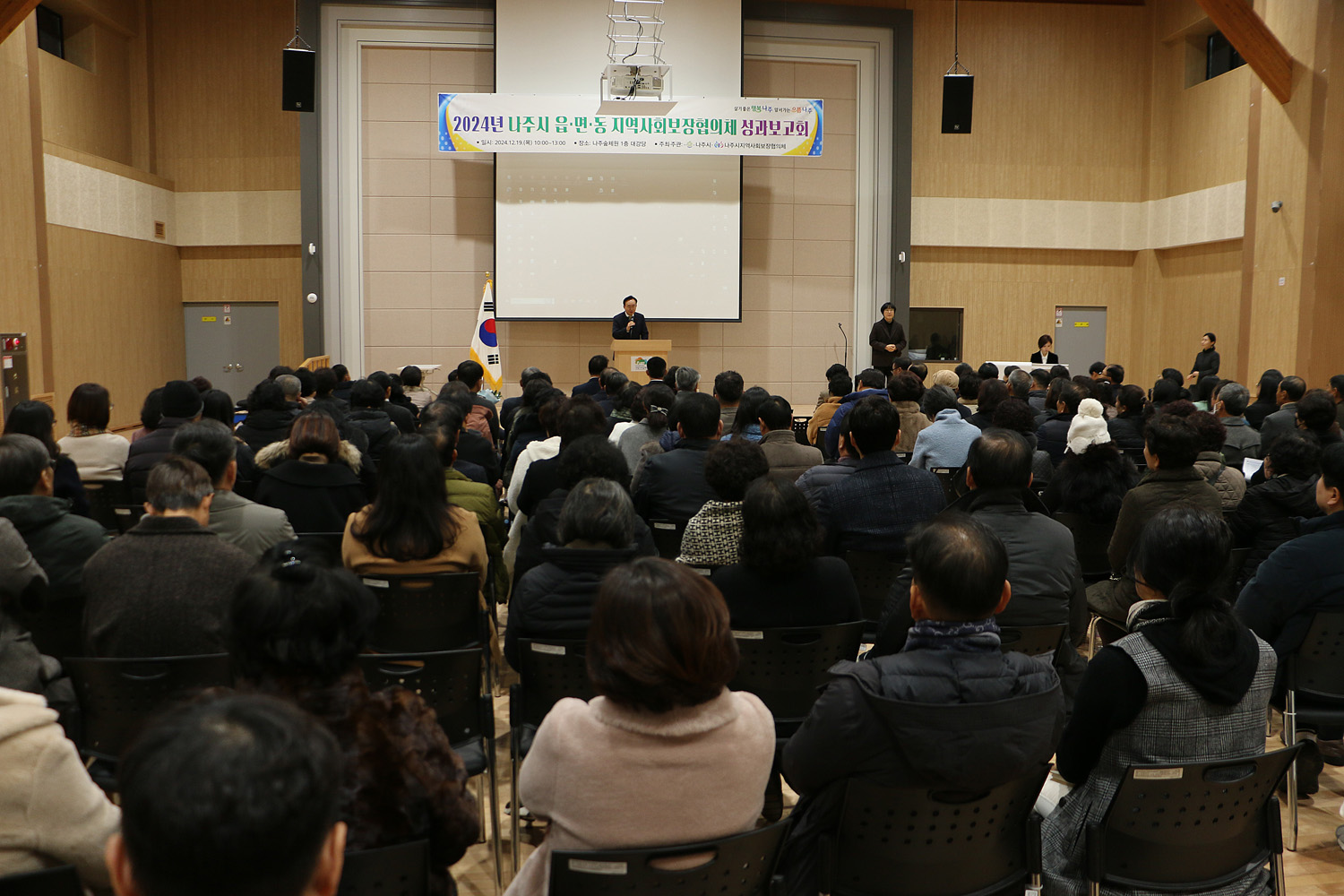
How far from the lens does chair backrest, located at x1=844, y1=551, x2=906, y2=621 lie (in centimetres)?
374

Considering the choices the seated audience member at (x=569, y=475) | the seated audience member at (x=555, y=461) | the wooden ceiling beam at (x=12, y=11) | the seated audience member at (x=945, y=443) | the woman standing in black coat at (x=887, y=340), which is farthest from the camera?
the woman standing in black coat at (x=887, y=340)

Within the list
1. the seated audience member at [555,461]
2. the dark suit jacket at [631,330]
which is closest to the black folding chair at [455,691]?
the seated audience member at [555,461]

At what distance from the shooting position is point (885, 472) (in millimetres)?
3793

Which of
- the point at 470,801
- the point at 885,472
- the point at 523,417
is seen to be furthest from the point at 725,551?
the point at 523,417

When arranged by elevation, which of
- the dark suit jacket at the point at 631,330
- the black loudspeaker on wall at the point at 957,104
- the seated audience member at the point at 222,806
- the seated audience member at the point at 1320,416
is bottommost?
the seated audience member at the point at 222,806

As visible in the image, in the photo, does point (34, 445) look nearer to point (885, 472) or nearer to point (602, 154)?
point (885, 472)

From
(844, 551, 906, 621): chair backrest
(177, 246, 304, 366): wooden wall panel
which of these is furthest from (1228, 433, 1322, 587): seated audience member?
(177, 246, 304, 366): wooden wall panel

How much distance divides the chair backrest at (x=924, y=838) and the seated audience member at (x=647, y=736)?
1.03 feet

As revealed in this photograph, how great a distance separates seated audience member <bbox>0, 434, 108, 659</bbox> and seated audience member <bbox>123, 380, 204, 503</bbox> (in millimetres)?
1665

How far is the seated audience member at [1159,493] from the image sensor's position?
152 inches

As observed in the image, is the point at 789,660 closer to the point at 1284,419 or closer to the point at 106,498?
the point at 106,498

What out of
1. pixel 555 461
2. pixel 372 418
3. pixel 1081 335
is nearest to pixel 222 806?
pixel 555 461

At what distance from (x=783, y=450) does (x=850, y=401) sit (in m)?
1.61

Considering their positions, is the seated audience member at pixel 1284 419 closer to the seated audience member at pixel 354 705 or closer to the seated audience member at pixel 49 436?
the seated audience member at pixel 354 705
